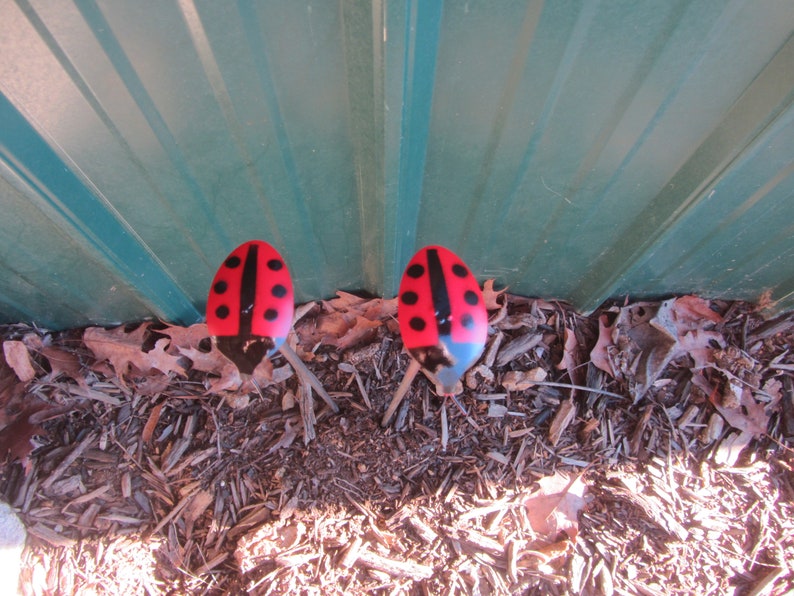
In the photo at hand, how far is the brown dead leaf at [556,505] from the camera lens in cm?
242

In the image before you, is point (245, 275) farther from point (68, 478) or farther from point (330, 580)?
point (68, 478)

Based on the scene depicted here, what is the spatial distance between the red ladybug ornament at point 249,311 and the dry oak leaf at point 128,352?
1.21 m

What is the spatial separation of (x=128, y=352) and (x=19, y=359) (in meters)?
0.48

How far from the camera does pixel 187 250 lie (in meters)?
2.39

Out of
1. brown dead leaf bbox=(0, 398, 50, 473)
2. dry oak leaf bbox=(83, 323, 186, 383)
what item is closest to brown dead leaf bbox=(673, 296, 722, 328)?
dry oak leaf bbox=(83, 323, 186, 383)

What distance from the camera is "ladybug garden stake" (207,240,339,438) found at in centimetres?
152

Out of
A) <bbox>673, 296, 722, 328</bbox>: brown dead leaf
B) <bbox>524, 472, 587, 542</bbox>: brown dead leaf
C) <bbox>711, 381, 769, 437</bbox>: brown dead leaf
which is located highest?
<bbox>673, 296, 722, 328</bbox>: brown dead leaf

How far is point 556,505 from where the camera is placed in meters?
2.46

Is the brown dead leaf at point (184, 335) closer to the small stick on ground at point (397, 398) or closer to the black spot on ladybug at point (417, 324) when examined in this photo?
the small stick on ground at point (397, 398)

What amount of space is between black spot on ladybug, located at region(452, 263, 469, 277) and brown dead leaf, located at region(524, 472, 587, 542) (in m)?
1.39

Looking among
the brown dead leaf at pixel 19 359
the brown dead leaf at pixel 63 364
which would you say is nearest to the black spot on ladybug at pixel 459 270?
the brown dead leaf at pixel 63 364

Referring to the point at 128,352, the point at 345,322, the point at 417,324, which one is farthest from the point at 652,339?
the point at 128,352

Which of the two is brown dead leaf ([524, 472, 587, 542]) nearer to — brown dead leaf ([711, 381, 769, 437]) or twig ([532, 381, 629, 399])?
twig ([532, 381, 629, 399])

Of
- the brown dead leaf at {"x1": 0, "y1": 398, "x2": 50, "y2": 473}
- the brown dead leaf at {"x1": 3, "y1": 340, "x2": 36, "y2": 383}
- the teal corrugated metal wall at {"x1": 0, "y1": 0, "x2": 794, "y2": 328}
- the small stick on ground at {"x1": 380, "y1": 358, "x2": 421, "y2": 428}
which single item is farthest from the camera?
the brown dead leaf at {"x1": 3, "y1": 340, "x2": 36, "y2": 383}
